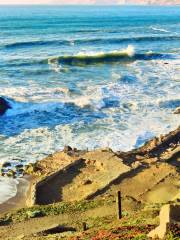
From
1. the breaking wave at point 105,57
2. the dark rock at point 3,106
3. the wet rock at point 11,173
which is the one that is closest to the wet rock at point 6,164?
the wet rock at point 11,173

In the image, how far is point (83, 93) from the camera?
142ft

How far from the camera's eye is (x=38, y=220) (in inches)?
792

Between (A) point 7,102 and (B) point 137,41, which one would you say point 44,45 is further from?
(A) point 7,102

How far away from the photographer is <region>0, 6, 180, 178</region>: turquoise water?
31.8 m

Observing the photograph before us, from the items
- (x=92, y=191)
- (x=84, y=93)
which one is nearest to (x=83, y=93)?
(x=84, y=93)

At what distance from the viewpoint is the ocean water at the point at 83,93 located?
3161 centimetres

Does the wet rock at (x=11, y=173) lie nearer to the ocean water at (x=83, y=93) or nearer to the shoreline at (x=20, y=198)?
the shoreline at (x=20, y=198)

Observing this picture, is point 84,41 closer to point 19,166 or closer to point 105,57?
point 105,57

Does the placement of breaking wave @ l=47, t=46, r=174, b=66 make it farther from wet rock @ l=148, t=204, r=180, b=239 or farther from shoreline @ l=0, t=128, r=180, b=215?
wet rock @ l=148, t=204, r=180, b=239

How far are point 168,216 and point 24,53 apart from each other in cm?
5459

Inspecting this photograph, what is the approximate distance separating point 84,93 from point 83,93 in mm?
83

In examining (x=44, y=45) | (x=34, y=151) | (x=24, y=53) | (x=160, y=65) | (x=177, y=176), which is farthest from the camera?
(x=44, y=45)

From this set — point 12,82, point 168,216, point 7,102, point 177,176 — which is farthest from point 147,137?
point 12,82

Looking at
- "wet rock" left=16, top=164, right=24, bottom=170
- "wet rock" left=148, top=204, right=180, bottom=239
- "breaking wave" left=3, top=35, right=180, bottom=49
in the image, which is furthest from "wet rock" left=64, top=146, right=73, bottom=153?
"breaking wave" left=3, top=35, right=180, bottom=49
